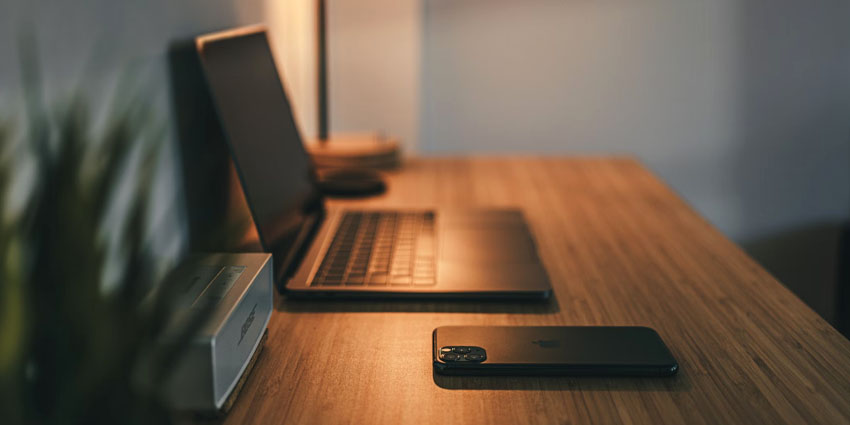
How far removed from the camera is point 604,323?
0.89m

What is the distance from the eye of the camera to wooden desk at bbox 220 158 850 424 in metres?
0.69

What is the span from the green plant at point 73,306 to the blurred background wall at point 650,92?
1.65 meters

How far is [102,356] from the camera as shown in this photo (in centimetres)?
35

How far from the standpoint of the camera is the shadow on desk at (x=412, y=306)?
93cm

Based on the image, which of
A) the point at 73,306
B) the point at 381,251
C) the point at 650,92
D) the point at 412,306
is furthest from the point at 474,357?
the point at 650,92

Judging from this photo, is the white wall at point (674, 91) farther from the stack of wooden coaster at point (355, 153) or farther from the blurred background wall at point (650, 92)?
the stack of wooden coaster at point (355, 153)

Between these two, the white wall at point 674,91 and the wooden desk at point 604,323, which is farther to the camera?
the white wall at point 674,91

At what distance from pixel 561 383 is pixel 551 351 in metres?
0.05

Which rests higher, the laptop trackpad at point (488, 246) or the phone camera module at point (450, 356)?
the laptop trackpad at point (488, 246)

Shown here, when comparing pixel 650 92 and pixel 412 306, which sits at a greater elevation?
pixel 650 92

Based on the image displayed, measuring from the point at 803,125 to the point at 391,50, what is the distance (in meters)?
1.22

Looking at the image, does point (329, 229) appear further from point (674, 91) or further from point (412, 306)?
point (674, 91)

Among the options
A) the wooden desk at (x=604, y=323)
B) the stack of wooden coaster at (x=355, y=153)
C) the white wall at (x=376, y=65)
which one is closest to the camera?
the wooden desk at (x=604, y=323)

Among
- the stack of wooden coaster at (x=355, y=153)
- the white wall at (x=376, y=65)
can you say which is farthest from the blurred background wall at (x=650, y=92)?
the stack of wooden coaster at (x=355, y=153)
